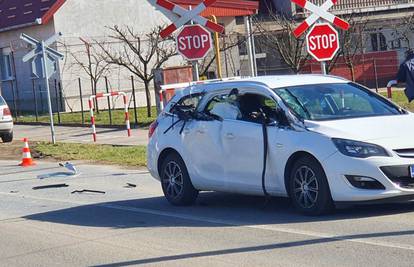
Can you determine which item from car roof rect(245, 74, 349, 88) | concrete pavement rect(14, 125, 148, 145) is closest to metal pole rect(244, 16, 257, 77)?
concrete pavement rect(14, 125, 148, 145)

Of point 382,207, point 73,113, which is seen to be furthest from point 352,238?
point 73,113

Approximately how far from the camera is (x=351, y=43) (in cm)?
3716

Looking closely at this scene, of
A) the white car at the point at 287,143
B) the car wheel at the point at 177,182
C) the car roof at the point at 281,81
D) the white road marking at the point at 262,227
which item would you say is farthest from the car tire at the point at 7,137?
the car roof at the point at 281,81

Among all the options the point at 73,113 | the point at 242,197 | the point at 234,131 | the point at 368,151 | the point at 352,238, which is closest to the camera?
the point at 352,238

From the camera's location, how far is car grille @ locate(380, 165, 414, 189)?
9.03 meters

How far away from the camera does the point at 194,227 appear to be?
31.9 feet

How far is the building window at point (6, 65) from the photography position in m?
40.3

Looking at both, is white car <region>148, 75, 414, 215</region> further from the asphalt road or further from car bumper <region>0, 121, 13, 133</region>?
car bumper <region>0, 121, 13, 133</region>

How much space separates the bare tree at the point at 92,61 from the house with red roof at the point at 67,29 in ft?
0.87

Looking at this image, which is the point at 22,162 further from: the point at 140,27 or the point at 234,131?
the point at 140,27

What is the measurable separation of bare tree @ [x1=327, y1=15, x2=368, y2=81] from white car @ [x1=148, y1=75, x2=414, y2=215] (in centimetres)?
1804

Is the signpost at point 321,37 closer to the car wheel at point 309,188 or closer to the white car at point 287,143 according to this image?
the white car at point 287,143

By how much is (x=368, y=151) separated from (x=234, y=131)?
2.00 metres

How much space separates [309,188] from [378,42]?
34367 millimetres
